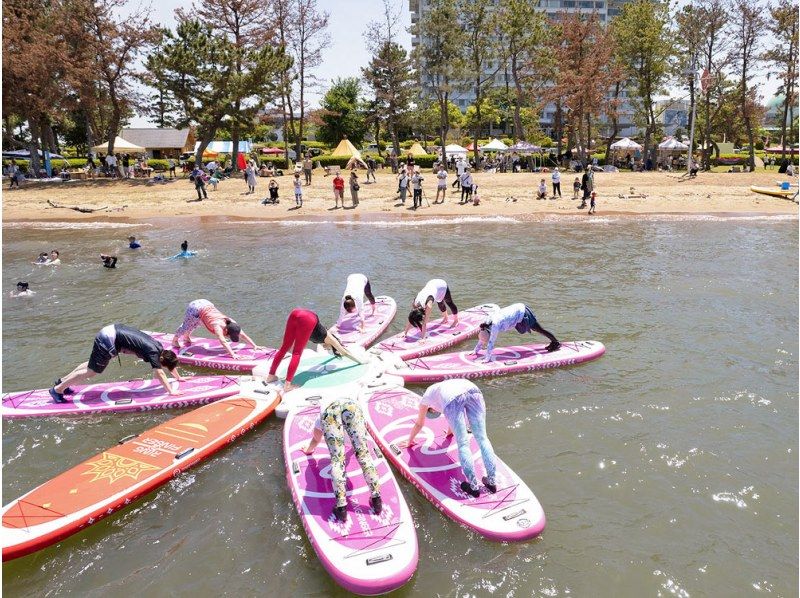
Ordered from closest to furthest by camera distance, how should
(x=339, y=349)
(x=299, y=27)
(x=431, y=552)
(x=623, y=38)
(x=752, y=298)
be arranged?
(x=431, y=552) < (x=339, y=349) < (x=752, y=298) < (x=299, y=27) < (x=623, y=38)

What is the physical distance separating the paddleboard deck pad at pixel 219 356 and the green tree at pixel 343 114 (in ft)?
176

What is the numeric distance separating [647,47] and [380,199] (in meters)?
27.0

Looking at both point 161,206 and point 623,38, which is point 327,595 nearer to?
point 161,206

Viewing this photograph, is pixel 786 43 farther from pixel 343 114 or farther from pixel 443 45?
pixel 343 114

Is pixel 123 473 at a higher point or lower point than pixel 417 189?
lower

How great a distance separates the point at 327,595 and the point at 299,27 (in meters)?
44.4

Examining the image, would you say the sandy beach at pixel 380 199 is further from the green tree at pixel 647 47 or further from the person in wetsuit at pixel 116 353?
the person in wetsuit at pixel 116 353

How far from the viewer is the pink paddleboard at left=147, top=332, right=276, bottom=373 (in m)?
11.2

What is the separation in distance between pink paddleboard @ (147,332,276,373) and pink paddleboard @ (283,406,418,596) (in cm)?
338

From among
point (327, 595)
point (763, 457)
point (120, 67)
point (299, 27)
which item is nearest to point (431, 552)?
point (327, 595)

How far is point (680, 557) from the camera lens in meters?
6.61

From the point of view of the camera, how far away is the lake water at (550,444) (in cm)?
641

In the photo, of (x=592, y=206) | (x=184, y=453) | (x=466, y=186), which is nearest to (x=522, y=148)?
(x=466, y=186)

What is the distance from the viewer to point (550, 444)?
29.0 feet
